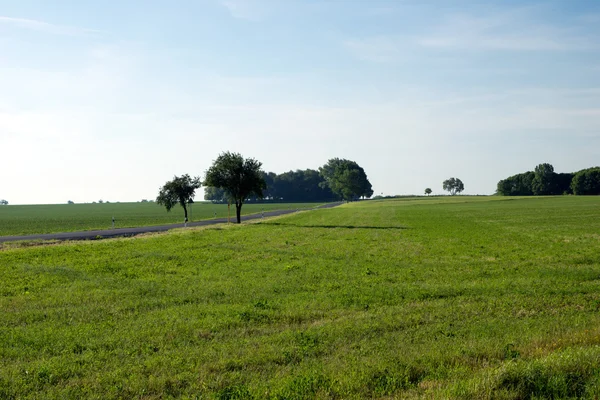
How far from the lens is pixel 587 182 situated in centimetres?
17050

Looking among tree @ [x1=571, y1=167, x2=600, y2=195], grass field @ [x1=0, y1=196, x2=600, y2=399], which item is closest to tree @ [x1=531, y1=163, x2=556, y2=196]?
tree @ [x1=571, y1=167, x2=600, y2=195]

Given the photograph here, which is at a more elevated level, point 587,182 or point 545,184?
point 545,184

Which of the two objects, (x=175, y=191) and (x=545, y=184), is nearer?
(x=175, y=191)

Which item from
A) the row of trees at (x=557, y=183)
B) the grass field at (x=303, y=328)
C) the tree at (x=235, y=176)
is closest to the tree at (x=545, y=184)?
the row of trees at (x=557, y=183)

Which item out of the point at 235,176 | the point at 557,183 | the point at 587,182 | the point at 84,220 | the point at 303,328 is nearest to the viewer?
the point at 303,328

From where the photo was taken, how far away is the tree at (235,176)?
2384 inches

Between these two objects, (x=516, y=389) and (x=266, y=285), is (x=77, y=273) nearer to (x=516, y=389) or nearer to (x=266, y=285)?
(x=266, y=285)

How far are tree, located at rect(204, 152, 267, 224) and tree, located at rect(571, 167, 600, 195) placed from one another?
484 ft

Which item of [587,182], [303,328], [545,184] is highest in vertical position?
[545,184]

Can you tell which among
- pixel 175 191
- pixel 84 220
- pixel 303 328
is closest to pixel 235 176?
pixel 175 191

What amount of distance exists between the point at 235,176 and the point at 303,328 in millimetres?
49722

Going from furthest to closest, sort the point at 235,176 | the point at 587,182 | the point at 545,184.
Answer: the point at 545,184
the point at 587,182
the point at 235,176

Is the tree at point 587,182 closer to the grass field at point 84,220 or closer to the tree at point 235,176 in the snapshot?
the grass field at point 84,220

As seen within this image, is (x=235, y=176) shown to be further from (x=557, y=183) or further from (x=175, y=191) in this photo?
(x=557, y=183)
